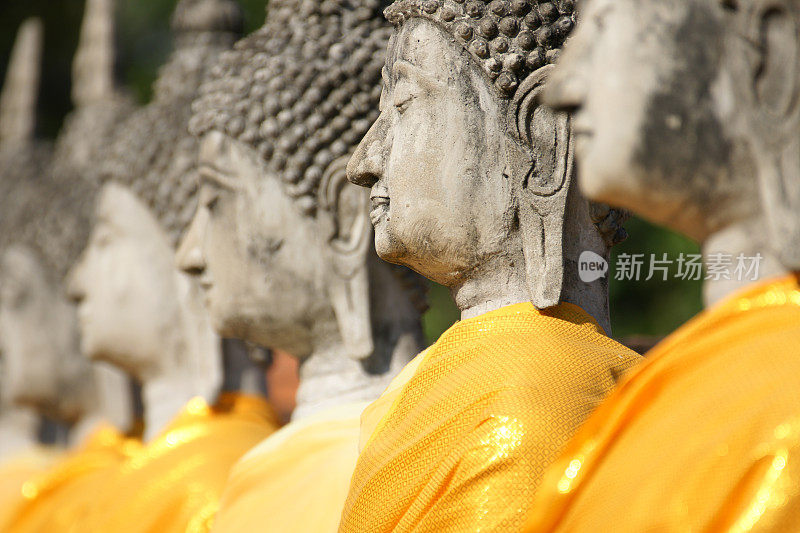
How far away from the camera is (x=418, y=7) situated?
3182 millimetres

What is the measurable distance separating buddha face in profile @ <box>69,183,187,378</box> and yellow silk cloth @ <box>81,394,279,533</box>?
62 cm

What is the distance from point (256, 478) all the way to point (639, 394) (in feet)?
6.60

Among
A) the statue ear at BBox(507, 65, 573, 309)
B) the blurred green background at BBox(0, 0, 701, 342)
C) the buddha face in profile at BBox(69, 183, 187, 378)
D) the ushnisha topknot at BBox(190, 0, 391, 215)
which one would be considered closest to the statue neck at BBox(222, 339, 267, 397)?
the buddha face in profile at BBox(69, 183, 187, 378)

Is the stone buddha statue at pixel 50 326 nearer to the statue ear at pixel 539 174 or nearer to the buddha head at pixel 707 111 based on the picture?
the statue ear at pixel 539 174

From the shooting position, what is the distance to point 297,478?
379cm

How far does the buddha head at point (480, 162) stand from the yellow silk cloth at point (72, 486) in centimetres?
255

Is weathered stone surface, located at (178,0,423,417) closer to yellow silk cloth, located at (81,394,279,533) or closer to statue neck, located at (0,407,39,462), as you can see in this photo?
yellow silk cloth, located at (81,394,279,533)

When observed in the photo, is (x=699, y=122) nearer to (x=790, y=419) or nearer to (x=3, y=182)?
(x=790, y=419)

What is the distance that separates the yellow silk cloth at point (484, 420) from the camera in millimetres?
2518

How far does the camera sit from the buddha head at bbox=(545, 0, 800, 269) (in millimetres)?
2111

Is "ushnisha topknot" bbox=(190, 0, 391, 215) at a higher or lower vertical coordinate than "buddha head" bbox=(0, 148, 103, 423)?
higher

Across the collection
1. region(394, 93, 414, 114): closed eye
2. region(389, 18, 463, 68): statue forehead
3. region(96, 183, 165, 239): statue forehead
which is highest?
region(389, 18, 463, 68): statue forehead

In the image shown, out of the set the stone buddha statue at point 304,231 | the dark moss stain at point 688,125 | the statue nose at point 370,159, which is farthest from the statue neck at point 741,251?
the stone buddha statue at point 304,231

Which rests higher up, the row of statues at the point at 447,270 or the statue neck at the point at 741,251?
the statue neck at the point at 741,251
